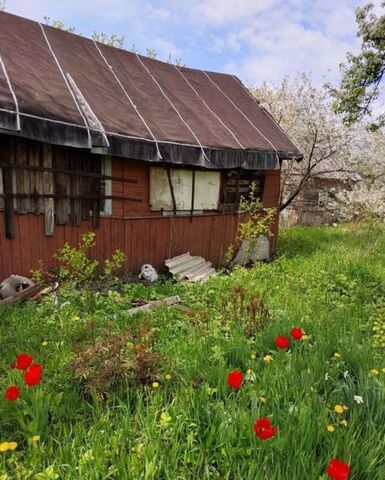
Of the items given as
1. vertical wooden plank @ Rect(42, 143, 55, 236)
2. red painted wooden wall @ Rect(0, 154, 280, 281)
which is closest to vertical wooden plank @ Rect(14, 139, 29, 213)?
red painted wooden wall @ Rect(0, 154, 280, 281)

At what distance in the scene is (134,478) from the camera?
1.82m

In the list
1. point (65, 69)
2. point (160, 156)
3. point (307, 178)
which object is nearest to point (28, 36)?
point (65, 69)

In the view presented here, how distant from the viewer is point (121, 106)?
7.09 meters

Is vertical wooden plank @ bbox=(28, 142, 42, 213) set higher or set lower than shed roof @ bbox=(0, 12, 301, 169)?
lower

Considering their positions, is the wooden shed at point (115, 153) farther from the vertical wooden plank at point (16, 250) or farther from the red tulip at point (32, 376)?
the red tulip at point (32, 376)

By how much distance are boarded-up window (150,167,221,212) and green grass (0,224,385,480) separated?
4.03m

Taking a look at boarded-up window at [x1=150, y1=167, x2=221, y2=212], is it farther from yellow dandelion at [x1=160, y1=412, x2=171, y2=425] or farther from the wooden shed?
yellow dandelion at [x1=160, y1=412, x2=171, y2=425]

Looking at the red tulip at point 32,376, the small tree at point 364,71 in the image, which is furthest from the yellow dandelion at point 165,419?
the small tree at point 364,71

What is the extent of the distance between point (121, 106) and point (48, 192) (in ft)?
7.62

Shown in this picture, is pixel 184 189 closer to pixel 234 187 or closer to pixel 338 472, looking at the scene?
pixel 234 187

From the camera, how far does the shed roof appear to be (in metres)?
5.49

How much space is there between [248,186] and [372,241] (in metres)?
4.27

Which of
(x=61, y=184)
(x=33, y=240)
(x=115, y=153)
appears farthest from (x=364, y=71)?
(x=33, y=240)

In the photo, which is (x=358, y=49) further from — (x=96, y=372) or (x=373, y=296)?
(x=96, y=372)
